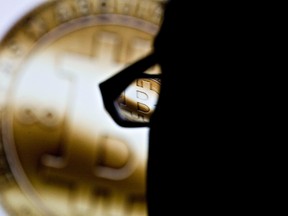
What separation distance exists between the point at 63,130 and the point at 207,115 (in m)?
0.94

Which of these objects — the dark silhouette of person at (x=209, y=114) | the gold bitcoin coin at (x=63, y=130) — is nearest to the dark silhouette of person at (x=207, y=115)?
the dark silhouette of person at (x=209, y=114)

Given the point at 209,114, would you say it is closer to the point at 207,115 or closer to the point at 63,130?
the point at 207,115

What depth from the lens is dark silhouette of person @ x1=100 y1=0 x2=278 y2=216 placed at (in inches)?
16.0

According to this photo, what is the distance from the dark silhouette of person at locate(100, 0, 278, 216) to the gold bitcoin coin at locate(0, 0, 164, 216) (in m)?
0.88

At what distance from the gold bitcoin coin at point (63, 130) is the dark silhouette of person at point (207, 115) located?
2.88ft

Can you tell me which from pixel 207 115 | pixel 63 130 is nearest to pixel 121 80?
pixel 207 115

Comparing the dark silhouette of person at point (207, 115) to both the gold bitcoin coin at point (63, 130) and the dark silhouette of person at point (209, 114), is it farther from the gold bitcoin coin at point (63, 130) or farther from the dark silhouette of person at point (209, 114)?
the gold bitcoin coin at point (63, 130)

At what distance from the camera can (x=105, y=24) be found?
1.39m

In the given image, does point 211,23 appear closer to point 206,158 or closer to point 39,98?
point 206,158

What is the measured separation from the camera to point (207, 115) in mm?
428

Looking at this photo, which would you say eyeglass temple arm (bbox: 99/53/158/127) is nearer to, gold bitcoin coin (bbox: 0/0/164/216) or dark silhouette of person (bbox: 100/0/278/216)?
dark silhouette of person (bbox: 100/0/278/216)

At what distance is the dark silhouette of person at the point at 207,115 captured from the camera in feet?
1.33

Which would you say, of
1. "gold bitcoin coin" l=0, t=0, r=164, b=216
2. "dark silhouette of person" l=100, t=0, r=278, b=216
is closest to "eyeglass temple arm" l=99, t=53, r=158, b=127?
"dark silhouette of person" l=100, t=0, r=278, b=216

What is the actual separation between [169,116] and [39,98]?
3.03 ft
